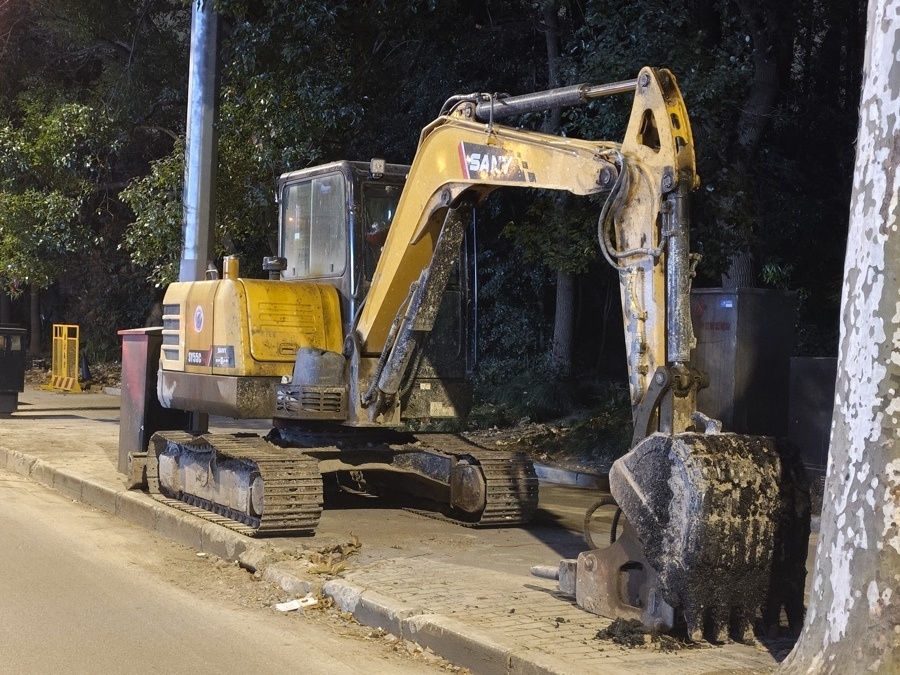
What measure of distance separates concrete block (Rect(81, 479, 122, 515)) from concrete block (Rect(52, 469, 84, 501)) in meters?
0.11

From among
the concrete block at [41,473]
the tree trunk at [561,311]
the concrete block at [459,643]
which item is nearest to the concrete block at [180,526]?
the concrete block at [41,473]

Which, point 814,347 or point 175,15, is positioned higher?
point 175,15

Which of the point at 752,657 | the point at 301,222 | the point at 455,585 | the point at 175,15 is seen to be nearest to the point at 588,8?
the point at 301,222

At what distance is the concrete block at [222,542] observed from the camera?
338 inches

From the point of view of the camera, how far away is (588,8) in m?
14.5

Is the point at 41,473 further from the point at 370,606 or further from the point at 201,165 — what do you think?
the point at 370,606

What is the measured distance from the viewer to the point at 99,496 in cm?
1127

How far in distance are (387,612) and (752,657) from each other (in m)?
1.99

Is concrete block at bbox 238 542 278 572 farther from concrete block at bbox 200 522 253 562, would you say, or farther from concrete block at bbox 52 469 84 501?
concrete block at bbox 52 469 84 501

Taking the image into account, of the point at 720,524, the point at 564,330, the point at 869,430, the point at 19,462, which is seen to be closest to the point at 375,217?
the point at 720,524

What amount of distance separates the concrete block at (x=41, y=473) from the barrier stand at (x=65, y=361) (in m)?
12.5

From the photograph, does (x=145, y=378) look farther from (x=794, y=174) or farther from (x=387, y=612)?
(x=794, y=174)

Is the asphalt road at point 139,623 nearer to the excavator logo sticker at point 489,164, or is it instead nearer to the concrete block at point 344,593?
the concrete block at point 344,593

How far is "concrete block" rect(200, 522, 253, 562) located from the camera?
8.57 m
